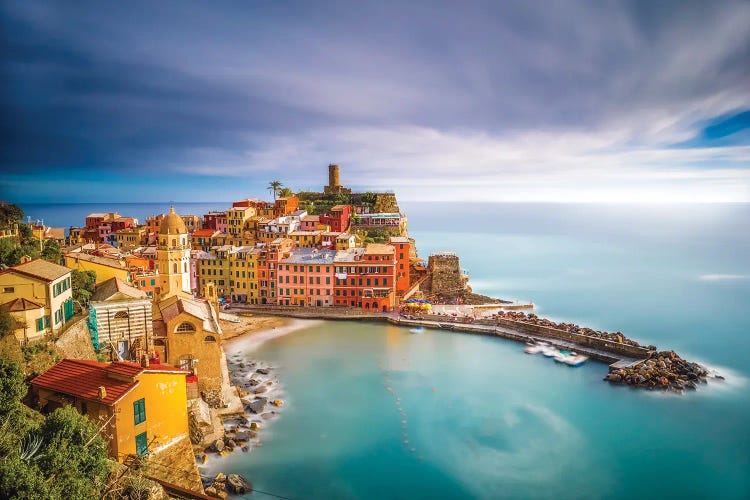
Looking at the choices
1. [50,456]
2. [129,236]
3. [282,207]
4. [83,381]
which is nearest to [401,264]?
[282,207]

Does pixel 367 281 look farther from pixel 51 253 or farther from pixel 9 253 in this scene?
pixel 9 253

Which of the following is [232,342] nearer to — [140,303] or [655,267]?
[140,303]

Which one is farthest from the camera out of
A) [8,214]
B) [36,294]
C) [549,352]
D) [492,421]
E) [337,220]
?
[337,220]

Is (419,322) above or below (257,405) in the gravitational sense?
above

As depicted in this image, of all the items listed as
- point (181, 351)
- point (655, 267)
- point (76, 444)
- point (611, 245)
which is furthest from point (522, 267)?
point (76, 444)

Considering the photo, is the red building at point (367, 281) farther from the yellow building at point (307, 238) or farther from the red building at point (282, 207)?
the red building at point (282, 207)

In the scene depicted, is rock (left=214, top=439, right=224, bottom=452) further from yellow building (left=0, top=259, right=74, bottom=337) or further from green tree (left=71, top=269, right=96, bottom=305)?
green tree (left=71, top=269, right=96, bottom=305)

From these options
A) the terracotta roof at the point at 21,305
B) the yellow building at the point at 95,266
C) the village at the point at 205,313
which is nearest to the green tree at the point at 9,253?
the village at the point at 205,313
